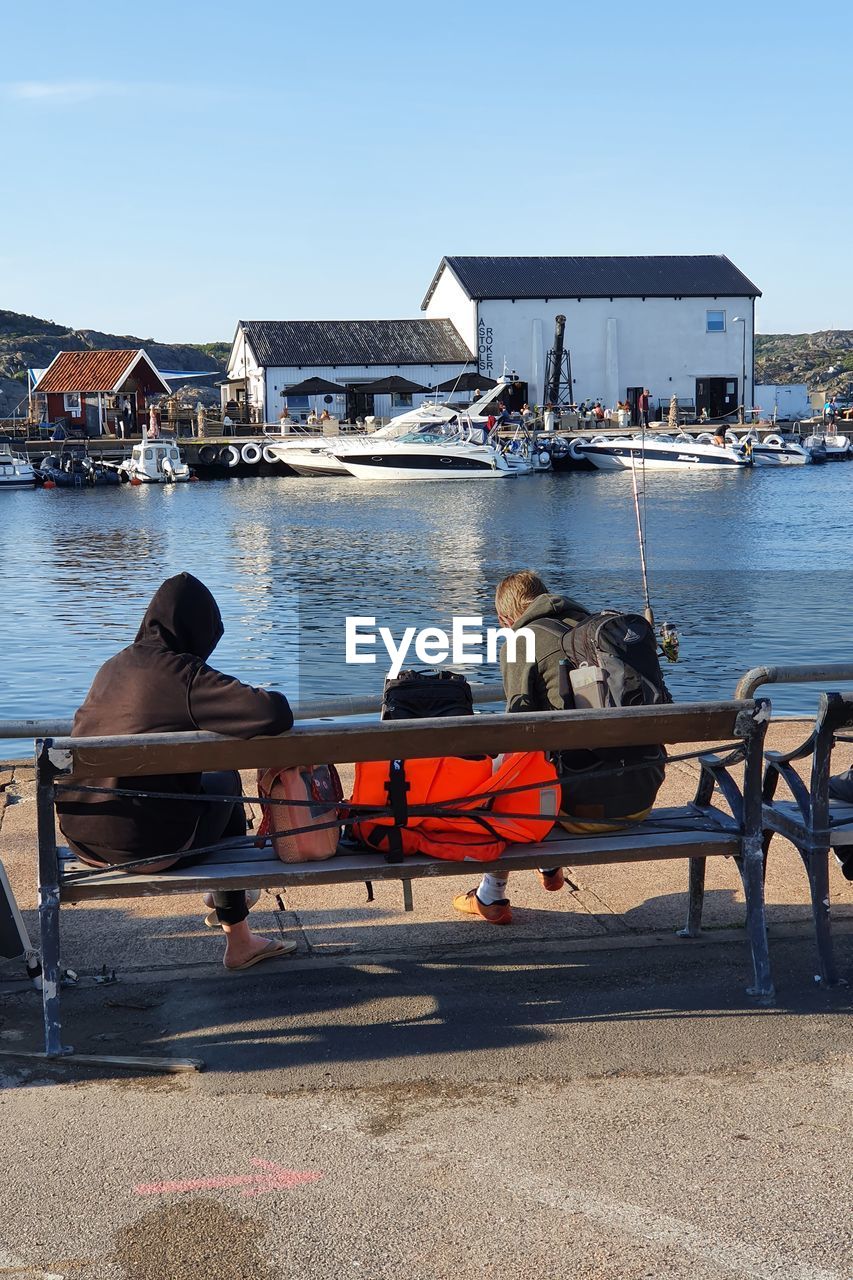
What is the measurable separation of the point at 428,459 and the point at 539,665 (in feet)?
197

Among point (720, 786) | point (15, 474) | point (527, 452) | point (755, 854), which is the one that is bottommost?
point (755, 854)

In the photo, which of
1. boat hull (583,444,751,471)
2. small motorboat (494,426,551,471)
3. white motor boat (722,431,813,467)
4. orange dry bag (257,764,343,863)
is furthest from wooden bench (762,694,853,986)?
white motor boat (722,431,813,467)

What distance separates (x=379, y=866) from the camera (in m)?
4.11

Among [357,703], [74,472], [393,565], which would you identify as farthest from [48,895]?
[74,472]

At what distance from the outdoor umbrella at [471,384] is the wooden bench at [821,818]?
70656 millimetres

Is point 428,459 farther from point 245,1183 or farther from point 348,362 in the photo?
point 245,1183

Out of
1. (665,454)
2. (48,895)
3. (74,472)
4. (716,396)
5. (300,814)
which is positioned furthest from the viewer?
(716,396)

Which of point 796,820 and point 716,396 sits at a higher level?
point 716,396

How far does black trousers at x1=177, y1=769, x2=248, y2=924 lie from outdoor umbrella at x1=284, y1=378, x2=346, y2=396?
71.7 meters

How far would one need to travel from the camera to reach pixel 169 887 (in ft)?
13.0

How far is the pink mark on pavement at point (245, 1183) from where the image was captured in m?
3.10

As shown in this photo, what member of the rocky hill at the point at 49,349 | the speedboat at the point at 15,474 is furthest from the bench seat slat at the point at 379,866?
the rocky hill at the point at 49,349

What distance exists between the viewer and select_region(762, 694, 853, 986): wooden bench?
4.27 meters

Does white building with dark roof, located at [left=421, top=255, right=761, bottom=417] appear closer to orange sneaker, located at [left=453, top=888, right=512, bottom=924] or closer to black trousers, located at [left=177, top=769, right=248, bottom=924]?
orange sneaker, located at [left=453, top=888, right=512, bottom=924]
